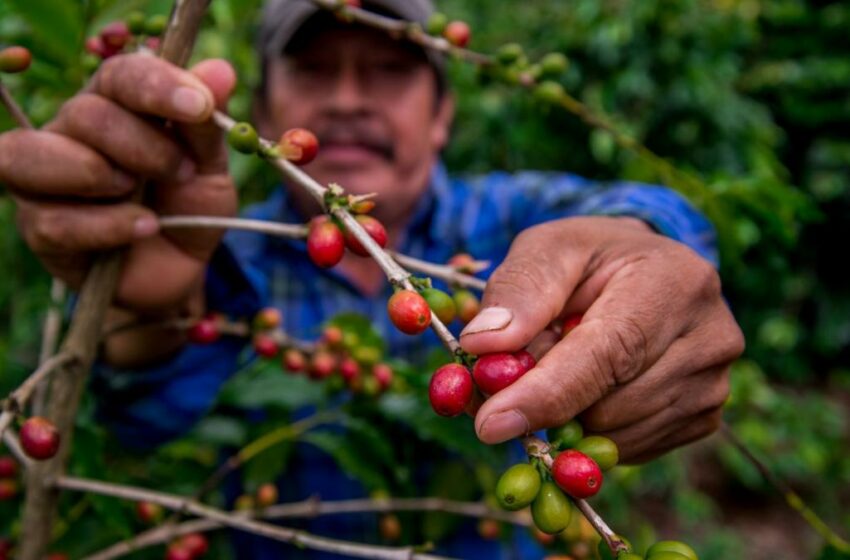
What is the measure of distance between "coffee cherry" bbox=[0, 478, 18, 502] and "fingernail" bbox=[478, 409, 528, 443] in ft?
4.33

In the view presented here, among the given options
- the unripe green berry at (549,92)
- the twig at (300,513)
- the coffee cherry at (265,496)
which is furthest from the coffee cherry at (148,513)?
the unripe green berry at (549,92)

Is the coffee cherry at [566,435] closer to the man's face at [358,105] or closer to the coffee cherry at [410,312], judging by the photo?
the coffee cherry at [410,312]

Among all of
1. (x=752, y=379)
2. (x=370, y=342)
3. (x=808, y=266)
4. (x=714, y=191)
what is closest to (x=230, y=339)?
(x=370, y=342)

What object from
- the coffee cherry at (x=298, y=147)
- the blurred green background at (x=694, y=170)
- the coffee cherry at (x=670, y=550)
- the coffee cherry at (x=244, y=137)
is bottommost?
the blurred green background at (x=694, y=170)

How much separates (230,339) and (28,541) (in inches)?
35.2

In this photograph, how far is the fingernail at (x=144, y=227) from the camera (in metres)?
1.24

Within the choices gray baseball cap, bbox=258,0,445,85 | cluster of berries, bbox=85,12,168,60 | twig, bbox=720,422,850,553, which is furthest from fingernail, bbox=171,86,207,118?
gray baseball cap, bbox=258,0,445,85

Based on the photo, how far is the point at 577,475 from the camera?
77 centimetres

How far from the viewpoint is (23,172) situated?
1210mm

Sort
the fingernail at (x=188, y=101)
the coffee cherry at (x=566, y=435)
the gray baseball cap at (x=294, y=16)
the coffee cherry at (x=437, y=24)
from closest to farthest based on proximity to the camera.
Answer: the coffee cherry at (x=566, y=435) < the fingernail at (x=188, y=101) < the coffee cherry at (x=437, y=24) < the gray baseball cap at (x=294, y=16)

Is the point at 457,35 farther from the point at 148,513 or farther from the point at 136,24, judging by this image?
the point at 148,513

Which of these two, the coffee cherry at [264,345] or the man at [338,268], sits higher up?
the man at [338,268]

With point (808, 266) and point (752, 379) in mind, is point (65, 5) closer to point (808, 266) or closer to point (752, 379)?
point (752, 379)

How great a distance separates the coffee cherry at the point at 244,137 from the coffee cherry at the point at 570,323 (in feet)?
1.70
